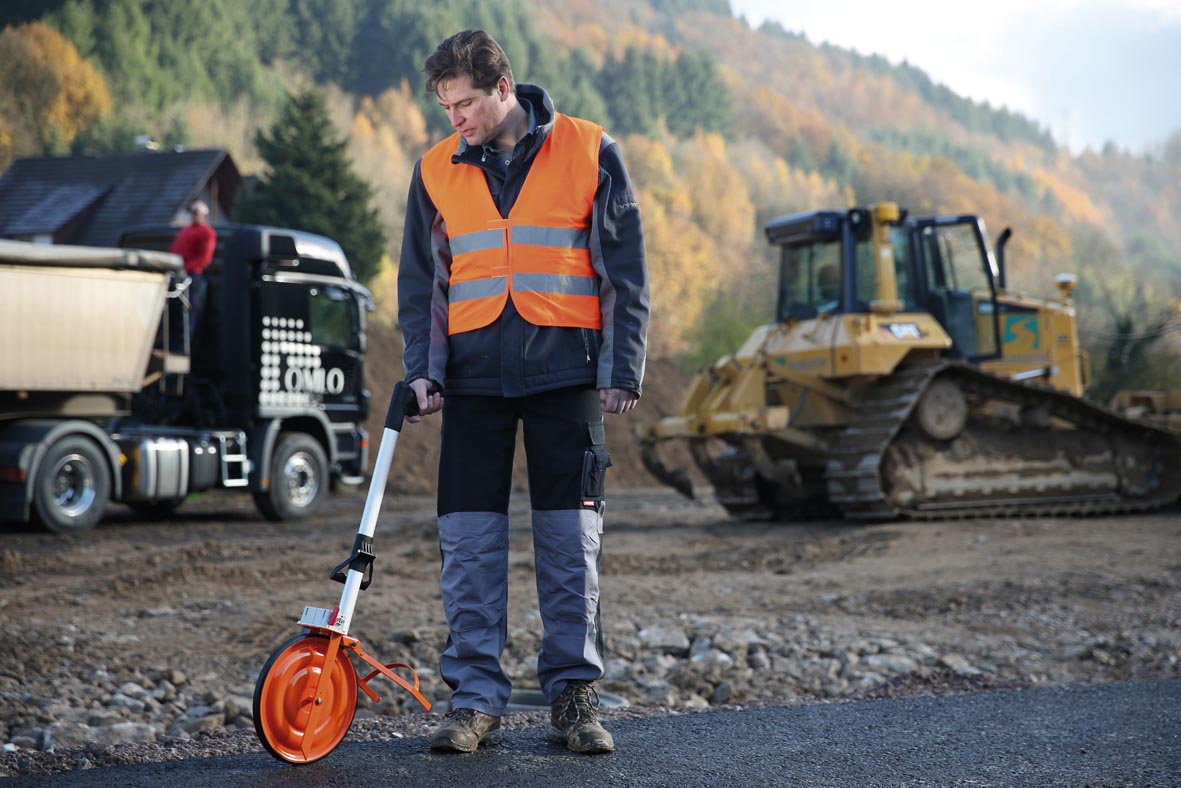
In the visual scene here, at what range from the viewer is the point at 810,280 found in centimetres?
1384

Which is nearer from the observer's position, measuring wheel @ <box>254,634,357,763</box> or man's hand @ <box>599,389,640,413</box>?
measuring wheel @ <box>254,634,357,763</box>

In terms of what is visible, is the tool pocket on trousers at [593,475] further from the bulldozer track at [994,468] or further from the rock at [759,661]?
the bulldozer track at [994,468]

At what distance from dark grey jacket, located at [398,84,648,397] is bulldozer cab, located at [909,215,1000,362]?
399 inches

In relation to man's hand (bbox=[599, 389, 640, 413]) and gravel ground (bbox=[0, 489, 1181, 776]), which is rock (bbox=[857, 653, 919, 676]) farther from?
man's hand (bbox=[599, 389, 640, 413])

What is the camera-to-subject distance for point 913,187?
8494 cm

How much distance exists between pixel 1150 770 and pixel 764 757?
42.6 inches

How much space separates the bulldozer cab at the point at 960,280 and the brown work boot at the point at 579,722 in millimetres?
10530

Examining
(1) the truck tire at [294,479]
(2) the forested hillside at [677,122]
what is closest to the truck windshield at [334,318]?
(1) the truck tire at [294,479]

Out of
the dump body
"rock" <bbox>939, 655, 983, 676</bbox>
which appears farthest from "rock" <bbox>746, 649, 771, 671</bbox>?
the dump body

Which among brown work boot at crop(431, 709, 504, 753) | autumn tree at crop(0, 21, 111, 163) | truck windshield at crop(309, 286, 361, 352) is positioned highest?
autumn tree at crop(0, 21, 111, 163)

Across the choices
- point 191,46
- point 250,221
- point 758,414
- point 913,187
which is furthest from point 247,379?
point 913,187

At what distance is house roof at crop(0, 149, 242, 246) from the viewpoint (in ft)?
128

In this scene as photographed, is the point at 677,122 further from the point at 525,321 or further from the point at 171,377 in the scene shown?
the point at 525,321

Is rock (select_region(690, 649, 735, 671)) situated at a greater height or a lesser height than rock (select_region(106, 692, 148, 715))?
greater
